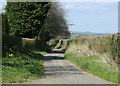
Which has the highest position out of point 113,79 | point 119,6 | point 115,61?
point 119,6

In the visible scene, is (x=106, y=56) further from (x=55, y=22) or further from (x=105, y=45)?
(x=55, y=22)

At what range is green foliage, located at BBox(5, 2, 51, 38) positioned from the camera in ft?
111

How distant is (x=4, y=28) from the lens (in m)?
27.2

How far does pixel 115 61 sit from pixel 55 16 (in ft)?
115

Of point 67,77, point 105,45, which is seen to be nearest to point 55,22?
point 105,45

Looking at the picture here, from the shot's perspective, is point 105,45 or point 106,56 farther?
point 105,45

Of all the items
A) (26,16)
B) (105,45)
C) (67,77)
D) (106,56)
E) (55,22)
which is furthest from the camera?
(55,22)

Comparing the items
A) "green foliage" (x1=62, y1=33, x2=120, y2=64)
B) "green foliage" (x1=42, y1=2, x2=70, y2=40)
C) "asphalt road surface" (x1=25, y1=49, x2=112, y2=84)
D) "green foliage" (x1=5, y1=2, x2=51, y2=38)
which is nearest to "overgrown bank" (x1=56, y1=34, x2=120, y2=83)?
"green foliage" (x1=62, y1=33, x2=120, y2=64)

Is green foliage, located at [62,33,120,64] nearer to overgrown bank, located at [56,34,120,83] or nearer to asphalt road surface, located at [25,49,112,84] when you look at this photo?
Result: overgrown bank, located at [56,34,120,83]

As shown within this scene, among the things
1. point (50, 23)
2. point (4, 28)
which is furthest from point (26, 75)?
point (50, 23)

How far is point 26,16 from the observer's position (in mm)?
34250

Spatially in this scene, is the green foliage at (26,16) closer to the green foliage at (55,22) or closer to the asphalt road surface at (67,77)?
the green foliage at (55,22)

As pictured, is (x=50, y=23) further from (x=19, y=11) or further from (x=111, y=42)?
(x=111, y=42)

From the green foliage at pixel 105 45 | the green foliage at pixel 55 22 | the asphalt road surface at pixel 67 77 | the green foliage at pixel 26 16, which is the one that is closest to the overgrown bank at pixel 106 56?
the green foliage at pixel 105 45
